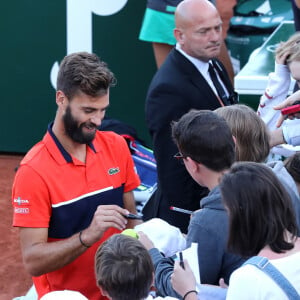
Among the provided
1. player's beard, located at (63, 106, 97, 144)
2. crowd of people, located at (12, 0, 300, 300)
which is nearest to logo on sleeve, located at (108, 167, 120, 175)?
crowd of people, located at (12, 0, 300, 300)

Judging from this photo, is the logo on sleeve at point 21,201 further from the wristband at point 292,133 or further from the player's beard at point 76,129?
the wristband at point 292,133

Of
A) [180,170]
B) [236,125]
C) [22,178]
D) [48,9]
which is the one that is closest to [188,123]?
[236,125]

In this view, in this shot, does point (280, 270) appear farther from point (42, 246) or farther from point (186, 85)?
point (186, 85)

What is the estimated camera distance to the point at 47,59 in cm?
672

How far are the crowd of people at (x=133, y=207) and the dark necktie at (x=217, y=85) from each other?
0.37 m

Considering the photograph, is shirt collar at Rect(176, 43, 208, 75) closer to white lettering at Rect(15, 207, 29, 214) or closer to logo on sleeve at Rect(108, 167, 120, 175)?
logo on sleeve at Rect(108, 167, 120, 175)

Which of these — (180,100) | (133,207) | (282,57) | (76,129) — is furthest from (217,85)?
(76,129)

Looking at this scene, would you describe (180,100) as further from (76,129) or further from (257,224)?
(257,224)

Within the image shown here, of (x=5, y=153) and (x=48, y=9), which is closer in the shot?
(x=48, y=9)

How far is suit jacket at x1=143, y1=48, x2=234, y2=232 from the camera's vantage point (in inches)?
147

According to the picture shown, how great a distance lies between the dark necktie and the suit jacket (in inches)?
4.2

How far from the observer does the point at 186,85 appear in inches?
148

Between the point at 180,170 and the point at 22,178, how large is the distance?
1229 millimetres

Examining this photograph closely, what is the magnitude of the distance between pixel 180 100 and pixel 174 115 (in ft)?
0.29
